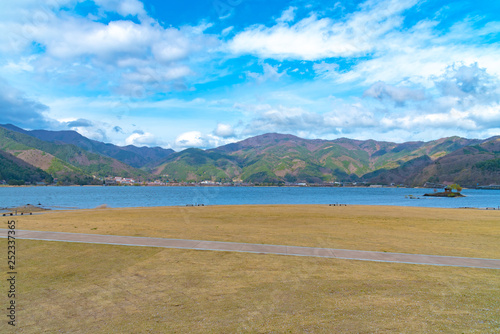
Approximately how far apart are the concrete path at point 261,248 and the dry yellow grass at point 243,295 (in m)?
1.30

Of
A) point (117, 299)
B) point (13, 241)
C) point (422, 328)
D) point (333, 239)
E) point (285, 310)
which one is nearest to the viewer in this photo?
point (422, 328)

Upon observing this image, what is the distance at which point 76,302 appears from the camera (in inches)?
440

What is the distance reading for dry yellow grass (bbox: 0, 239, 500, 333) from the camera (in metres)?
9.47

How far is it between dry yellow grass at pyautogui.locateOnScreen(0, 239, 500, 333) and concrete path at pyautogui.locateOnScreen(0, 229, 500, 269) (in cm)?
130

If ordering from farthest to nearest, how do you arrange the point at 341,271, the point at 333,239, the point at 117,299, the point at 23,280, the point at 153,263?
the point at 333,239
the point at 153,263
the point at 341,271
the point at 23,280
the point at 117,299

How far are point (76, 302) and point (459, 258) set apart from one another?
20416 millimetres

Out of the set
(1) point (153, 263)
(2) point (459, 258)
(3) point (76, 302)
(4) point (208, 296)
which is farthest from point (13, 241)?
(2) point (459, 258)

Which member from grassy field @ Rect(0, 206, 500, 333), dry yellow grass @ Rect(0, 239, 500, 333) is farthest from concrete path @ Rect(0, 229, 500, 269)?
dry yellow grass @ Rect(0, 239, 500, 333)

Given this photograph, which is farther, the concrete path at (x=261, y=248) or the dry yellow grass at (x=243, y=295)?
the concrete path at (x=261, y=248)

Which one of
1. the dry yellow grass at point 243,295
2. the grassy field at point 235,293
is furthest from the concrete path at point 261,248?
the dry yellow grass at point 243,295

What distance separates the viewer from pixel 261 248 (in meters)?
19.9

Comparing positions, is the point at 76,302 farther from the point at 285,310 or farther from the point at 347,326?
the point at 347,326

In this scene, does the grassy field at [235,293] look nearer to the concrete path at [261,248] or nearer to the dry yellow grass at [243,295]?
Answer: the dry yellow grass at [243,295]

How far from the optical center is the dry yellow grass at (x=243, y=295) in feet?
31.1
